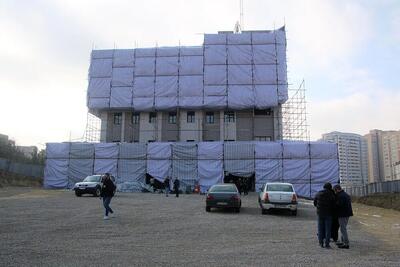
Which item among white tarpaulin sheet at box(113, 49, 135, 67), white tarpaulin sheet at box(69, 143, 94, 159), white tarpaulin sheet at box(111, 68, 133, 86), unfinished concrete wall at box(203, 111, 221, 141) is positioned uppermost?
white tarpaulin sheet at box(113, 49, 135, 67)

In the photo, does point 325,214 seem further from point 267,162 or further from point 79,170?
point 79,170

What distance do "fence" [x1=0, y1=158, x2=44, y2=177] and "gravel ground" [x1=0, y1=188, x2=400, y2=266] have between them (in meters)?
38.3

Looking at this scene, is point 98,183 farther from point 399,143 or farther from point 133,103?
point 399,143

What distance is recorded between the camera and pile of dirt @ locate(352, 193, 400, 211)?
95.8 feet

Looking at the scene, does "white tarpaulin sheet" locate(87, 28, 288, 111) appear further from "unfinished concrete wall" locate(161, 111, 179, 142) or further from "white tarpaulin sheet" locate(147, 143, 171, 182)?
"white tarpaulin sheet" locate(147, 143, 171, 182)

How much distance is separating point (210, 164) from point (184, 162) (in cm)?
265

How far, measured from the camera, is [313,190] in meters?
42.2

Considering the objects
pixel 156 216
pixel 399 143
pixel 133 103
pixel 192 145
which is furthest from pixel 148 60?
pixel 399 143

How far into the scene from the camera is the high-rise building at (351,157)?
79.6 m

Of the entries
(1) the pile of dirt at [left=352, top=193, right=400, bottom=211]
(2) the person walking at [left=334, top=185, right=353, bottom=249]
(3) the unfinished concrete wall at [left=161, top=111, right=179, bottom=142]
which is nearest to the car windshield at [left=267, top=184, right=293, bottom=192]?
(2) the person walking at [left=334, top=185, right=353, bottom=249]

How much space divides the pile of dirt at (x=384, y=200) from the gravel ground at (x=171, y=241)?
12521mm

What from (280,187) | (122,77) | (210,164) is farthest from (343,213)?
(122,77)

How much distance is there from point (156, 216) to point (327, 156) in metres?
27.6

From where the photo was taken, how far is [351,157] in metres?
81.1
